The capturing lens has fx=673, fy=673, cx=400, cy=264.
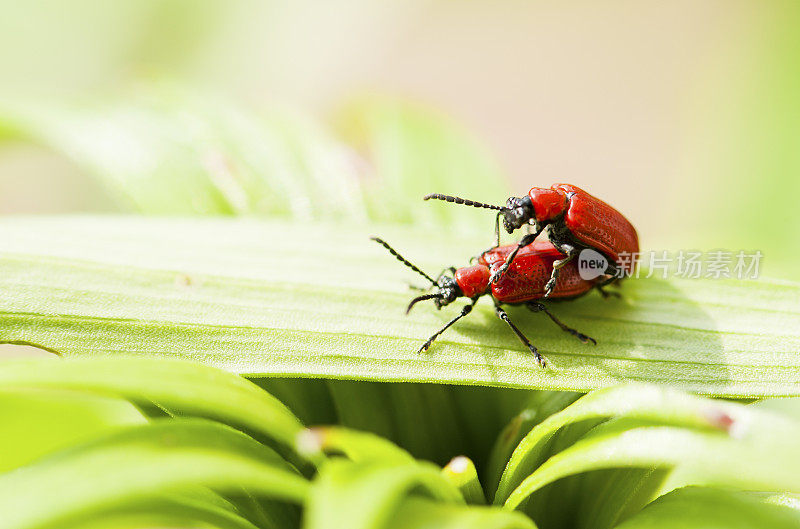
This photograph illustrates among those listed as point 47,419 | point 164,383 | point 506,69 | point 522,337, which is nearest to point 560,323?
point 522,337

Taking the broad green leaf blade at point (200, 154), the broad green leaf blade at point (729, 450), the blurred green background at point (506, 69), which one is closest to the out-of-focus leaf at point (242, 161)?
the broad green leaf blade at point (200, 154)

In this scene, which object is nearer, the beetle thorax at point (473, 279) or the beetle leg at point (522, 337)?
the beetle leg at point (522, 337)

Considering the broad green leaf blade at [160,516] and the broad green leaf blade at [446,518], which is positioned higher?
the broad green leaf blade at [160,516]

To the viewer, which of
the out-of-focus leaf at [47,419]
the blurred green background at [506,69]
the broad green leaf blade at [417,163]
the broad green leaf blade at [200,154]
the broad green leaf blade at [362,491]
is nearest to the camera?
the broad green leaf blade at [362,491]

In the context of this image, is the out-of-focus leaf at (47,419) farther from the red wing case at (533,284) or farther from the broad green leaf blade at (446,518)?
the red wing case at (533,284)

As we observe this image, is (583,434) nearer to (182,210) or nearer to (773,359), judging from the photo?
(773,359)

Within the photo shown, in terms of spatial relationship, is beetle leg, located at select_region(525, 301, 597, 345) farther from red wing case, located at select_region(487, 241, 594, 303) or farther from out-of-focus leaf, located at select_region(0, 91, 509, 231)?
out-of-focus leaf, located at select_region(0, 91, 509, 231)

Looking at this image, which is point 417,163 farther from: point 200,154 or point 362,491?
point 362,491
